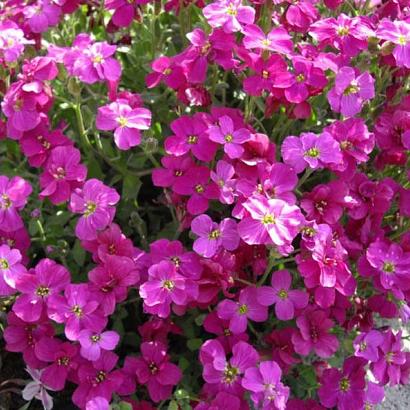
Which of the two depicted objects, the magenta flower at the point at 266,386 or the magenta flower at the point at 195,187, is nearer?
the magenta flower at the point at 266,386

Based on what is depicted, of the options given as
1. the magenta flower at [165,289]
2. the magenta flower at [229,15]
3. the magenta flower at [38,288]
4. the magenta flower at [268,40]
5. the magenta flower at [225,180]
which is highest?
the magenta flower at [229,15]

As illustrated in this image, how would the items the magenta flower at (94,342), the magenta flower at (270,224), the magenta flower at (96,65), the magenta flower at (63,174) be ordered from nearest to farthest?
the magenta flower at (270,224)
the magenta flower at (94,342)
the magenta flower at (63,174)
the magenta flower at (96,65)

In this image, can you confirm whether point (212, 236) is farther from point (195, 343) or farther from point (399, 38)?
point (399, 38)

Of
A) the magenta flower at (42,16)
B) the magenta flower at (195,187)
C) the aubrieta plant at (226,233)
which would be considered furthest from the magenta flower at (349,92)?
the magenta flower at (42,16)

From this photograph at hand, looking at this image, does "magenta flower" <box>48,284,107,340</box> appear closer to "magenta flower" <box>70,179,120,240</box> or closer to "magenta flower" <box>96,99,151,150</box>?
"magenta flower" <box>70,179,120,240</box>

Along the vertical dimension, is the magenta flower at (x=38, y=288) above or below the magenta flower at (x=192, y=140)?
below

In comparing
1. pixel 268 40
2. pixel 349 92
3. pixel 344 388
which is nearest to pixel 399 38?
pixel 349 92

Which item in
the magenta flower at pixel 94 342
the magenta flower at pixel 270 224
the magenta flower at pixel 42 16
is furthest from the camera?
the magenta flower at pixel 42 16

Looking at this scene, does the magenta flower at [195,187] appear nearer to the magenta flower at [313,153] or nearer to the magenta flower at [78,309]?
the magenta flower at [313,153]
